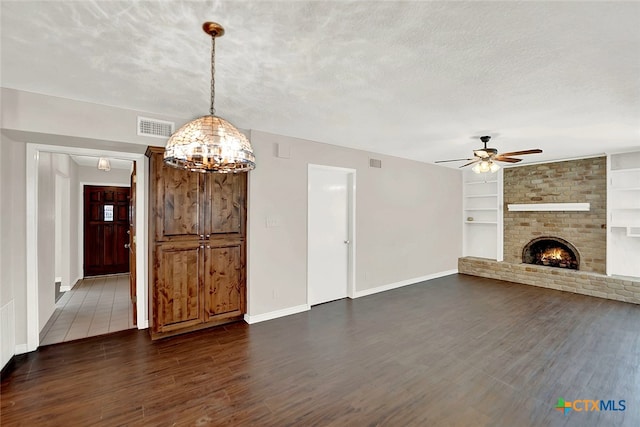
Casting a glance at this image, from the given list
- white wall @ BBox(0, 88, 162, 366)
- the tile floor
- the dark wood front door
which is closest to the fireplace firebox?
white wall @ BBox(0, 88, 162, 366)

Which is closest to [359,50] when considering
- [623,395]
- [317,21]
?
[317,21]

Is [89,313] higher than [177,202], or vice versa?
[177,202]

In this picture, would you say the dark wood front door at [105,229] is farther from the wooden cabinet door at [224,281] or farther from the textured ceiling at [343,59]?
the textured ceiling at [343,59]

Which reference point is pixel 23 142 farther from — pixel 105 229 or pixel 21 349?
pixel 105 229

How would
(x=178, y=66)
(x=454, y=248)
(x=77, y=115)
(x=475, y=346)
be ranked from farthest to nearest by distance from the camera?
(x=454, y=248) → (x=475, y=346) → (x=77, y=115) → (x=178, y=66)

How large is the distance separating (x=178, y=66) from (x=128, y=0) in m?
0.67

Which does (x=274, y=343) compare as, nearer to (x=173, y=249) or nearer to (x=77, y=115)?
(x=173, y=249)

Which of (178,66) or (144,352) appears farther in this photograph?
(144,352)

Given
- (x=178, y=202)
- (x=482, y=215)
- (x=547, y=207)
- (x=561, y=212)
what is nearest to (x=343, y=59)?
(x=178, y=202)

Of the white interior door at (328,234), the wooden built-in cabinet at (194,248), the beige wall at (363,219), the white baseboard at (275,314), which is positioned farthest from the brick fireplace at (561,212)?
the wooden built-in cabinet at (194,248)

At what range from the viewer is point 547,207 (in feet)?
19.1

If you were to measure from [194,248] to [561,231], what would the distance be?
6.68 meters

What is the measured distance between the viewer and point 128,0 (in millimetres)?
1520

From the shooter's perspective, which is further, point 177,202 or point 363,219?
point 363,219
